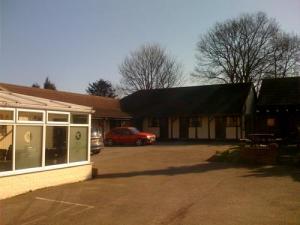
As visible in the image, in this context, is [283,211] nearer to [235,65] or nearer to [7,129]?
[7,129]

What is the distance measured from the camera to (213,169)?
1633 cm

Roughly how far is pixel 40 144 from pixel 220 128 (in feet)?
83.6

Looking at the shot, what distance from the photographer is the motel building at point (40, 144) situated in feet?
35.9

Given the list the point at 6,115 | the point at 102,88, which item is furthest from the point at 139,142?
the point at 102,88

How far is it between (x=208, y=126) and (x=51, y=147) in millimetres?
25132

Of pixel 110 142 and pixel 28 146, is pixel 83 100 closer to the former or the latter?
pixel 110 142

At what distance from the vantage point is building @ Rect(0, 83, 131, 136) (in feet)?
106

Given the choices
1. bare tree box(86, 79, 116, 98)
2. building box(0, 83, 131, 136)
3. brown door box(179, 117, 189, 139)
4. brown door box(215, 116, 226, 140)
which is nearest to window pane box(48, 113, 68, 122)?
building box(0, 83, 131, 136)

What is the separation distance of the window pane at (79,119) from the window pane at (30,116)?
1.64 metres

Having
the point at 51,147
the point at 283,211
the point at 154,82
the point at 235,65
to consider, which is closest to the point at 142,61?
the point at 154,82

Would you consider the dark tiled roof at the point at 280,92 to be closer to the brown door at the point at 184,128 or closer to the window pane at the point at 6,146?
the brown door at the point at 184,128

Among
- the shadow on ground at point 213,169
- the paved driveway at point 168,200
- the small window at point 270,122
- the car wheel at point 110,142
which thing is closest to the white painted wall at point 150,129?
the car wheel at point 110,142

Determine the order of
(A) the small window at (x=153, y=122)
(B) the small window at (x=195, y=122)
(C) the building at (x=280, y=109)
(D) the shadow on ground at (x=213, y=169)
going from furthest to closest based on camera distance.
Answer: (A) the small window at (x=153, y=122) < (B) the small window at (x=195, y=122) < (C) the building at (x=280, y=109) < (D) the shadow on ground at (x=213, y=169)

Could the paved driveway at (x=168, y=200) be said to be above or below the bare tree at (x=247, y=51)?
below
